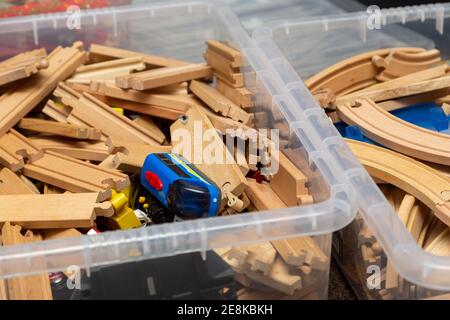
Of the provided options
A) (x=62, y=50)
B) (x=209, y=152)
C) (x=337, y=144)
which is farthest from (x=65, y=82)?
(x=337, y=144)

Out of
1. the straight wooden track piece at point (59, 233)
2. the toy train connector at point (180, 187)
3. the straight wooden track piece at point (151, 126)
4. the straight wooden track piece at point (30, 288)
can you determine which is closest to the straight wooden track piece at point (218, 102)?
the straight wooden track piece at point (151, 126)

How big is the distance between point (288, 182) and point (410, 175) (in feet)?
0.74

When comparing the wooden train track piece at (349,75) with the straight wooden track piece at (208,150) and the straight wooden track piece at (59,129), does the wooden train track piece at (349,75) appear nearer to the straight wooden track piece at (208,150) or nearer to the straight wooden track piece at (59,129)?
the straight wooden track piece at (208,150)

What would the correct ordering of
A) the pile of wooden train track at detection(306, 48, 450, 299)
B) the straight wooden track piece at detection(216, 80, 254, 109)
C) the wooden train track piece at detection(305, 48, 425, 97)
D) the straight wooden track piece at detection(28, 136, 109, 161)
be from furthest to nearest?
1. the wooden train track piece at detection(305, 48, 425, 97)
2. the straight wooden track piece at detection(216, 80, 254, 109)
3. the straight wooden track piece at detection(28, 136, 109, 161)
4. the pile of wooden train track at detection(306, 48, 450, 299)

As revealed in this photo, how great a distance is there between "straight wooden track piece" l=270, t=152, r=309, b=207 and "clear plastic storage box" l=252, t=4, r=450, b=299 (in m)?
0.07

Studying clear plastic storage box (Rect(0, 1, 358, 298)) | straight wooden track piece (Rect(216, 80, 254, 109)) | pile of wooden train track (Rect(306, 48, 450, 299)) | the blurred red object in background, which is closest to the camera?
clear plastic storage box (Rect(0, 1, 358, 298))

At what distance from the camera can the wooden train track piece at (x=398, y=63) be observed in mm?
1621

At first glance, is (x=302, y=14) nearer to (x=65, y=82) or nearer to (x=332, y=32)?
(x=332, y=32)

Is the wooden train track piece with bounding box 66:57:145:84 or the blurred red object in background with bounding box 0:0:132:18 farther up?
the blurred red object in background with bounding box 0:0:132:18

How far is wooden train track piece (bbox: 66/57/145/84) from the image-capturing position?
162 centimetres

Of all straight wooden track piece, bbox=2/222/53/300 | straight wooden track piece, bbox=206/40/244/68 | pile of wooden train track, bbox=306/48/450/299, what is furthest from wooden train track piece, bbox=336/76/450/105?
straight wooden track piece, bbox=2/222/53/300

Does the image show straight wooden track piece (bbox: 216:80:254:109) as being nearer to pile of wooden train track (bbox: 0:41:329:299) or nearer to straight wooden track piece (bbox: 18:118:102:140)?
pile of wooden train track (bbox: 0:41:329:299)

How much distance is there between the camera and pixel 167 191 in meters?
1.17

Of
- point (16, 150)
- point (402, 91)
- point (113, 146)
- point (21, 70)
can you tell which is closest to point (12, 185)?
point (16, 150)
